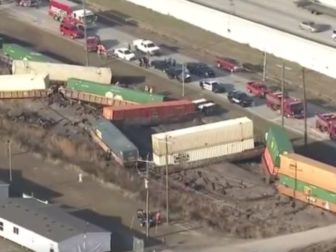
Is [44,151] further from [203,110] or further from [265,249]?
[265,249]

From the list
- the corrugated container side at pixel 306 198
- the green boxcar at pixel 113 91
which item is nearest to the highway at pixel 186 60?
the green boxcar at pixel 113 91

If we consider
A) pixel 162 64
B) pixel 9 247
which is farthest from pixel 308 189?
pixel 162 64

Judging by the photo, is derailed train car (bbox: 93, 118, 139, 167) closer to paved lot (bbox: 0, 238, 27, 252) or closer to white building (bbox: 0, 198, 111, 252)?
white building (bbox: 0, 198, 111, 252)

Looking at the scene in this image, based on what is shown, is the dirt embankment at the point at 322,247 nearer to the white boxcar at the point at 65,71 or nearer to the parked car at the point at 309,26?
the white boxcar at the point at 65,71

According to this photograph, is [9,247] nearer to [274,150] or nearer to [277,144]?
[274,150]

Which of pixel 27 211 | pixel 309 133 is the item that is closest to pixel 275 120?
pixel 309 133

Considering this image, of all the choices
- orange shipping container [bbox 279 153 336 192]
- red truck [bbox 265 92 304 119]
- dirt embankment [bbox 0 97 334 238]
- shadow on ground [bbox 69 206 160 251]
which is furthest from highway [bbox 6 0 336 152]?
shadow on ground [bbox 69 206 160 251]

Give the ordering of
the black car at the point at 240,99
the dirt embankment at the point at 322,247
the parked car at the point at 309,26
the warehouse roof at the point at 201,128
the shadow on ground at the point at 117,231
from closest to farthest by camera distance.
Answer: the dirt embankment at the point at 322,247
the shadow on ground at the point at 117,231
the warehouse roof at the point at 201,128
the black car at the point at 240,99
the parked car at the point at 309,26
